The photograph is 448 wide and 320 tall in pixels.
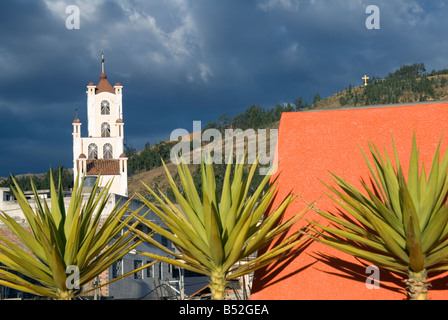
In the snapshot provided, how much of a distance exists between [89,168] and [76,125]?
694 cm

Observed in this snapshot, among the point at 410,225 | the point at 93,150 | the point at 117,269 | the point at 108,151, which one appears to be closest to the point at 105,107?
the point at 93,150

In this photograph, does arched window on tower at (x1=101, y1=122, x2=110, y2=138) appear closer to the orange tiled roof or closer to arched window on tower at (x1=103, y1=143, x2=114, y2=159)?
arched window on tower at (x1=103, y1=143, x2=114, y2=159)

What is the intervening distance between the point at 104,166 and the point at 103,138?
16.6 feet

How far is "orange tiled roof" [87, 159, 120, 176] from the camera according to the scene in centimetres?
7056

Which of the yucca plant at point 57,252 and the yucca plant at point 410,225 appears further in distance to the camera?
the yucca plant at point 57,252

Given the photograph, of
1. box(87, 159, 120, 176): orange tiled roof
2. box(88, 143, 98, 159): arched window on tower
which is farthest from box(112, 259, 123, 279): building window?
box(88, 143, 98, 159): arched window on tower

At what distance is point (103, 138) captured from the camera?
245 feet

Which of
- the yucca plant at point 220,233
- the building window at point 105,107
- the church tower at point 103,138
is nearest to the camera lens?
the yucca plant at point 220,233

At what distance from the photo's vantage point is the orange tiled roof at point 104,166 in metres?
70.6

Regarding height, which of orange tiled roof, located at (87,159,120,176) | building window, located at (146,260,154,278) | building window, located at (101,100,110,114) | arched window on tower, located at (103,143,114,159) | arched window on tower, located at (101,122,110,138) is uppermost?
building window, located at (101,100,110,114)

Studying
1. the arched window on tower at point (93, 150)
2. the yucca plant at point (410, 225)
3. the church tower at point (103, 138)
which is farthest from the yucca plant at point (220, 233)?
the arched window on tower at point (93, 150)

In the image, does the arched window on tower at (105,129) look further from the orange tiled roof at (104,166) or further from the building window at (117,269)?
the building window at (117,269)
